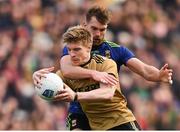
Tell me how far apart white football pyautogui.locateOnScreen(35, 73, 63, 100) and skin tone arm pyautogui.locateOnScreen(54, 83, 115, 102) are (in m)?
0.06

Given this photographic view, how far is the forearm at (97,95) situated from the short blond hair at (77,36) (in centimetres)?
46

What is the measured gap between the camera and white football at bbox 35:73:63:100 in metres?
6.46

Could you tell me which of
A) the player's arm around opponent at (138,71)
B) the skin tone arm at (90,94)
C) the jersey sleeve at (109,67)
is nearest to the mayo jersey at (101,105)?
the jersey sleeve at (109,67)

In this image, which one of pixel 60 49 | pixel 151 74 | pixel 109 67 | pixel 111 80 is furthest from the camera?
pixel 60 49

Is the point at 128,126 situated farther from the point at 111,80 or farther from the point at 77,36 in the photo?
the point at 77,36

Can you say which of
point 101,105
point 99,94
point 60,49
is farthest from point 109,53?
point 60,49

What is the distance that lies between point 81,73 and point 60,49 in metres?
6.48

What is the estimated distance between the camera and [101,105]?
7121 mm

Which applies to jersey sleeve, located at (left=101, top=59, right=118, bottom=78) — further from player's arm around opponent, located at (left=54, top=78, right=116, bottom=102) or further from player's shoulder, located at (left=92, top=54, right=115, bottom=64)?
player's arm around opponent, located at (left=54, top=78, right=116, bottom=102)

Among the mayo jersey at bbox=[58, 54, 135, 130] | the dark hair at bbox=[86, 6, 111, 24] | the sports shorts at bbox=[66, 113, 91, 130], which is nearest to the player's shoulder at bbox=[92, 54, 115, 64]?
the mayo jersey at bbox=[58, 54, 135, 130]

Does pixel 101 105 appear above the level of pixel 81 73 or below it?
below

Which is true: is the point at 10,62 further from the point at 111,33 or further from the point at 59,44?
the point at 111,33

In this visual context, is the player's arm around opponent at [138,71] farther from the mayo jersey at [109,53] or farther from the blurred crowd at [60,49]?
the blurred crowd at [60,49]

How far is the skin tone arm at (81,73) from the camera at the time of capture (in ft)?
22.0
